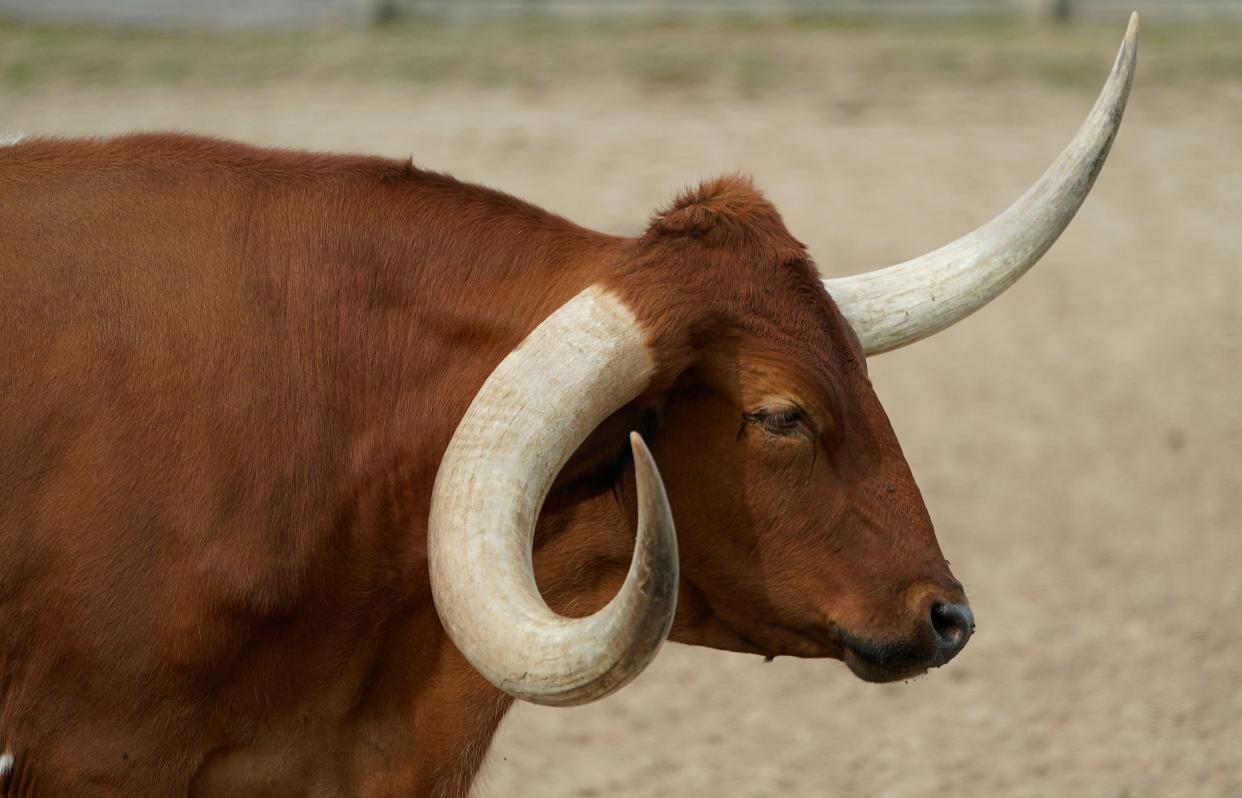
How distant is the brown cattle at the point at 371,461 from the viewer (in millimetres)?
3242

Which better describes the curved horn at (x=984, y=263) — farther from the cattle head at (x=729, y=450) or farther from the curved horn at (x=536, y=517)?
the curved horn at (x=536, y=517)

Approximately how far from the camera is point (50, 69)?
1255cm

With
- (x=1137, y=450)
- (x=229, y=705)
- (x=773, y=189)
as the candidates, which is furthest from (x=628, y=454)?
(x=773, y=189)

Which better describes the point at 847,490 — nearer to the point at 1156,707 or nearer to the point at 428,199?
the point at 428,199

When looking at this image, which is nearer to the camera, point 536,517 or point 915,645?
point 536,517

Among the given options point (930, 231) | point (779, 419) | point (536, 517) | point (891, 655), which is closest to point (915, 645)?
point (891, 655)

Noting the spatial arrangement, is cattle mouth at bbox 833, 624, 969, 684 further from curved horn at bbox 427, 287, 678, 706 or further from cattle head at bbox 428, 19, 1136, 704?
curved horn at bbox 427, 287, 678, 706

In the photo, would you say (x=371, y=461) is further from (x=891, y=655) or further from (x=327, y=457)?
(x=891, y=655)

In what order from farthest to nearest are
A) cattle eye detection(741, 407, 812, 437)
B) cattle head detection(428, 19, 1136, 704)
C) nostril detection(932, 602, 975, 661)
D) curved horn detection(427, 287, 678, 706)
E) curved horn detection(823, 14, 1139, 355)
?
curved horn detection(823, 14, 1139, 355) → nostril detection(932, 602, 975, 661) → cattle eye detection(741, 407, 812, 437) → cattle head detection(428, 19, 1136, 704) → curved horn detection(427, 287, 678, 706)

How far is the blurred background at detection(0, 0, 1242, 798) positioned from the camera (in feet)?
20.0

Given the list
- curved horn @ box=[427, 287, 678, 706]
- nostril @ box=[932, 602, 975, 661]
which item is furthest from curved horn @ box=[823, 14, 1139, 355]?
curved horn @ box=[427, 287, 678, 706]

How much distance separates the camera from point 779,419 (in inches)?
134

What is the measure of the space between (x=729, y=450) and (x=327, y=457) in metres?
0.84

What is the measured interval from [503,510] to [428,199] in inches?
34.0
